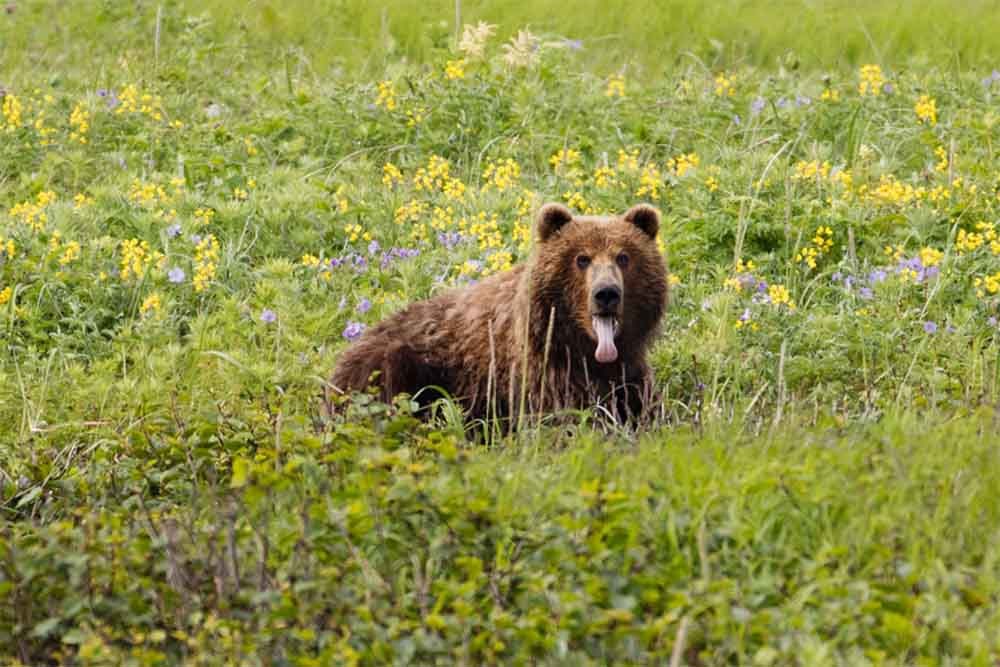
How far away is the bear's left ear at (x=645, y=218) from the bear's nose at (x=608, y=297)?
49 cm

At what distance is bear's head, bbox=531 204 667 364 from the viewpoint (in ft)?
21.9

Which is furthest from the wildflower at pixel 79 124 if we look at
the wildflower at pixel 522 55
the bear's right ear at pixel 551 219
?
the bear's right ear at pixel 551 219

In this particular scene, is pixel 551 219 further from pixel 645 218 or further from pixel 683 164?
pixel 683 164

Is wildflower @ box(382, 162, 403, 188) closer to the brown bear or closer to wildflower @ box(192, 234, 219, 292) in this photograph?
wildflower @ box(192, 234, 219, 292)

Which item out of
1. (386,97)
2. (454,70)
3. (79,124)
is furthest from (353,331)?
(79,124)

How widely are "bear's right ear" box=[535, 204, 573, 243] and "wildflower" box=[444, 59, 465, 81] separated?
376 centimetres

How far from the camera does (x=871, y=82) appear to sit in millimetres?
10414

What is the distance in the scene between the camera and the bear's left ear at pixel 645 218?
6.86 metres

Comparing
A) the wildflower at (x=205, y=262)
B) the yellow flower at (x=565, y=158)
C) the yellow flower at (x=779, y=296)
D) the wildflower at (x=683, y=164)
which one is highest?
the wildflower at (x=683, y=164)

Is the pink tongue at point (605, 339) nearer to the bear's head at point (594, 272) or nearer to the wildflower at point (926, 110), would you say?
the bear's head at point (594, 272)

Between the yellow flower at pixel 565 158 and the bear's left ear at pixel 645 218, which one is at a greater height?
the bear's left ear at pixel 645 218

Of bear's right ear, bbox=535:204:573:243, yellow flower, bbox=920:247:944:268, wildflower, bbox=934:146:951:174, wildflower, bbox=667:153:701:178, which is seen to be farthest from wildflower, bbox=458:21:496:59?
yellow flower, bbox=920:247:944:268

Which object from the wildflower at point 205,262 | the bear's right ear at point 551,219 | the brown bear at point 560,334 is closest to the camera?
the brown bear at point 560,334

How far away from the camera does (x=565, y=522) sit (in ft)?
14.1
